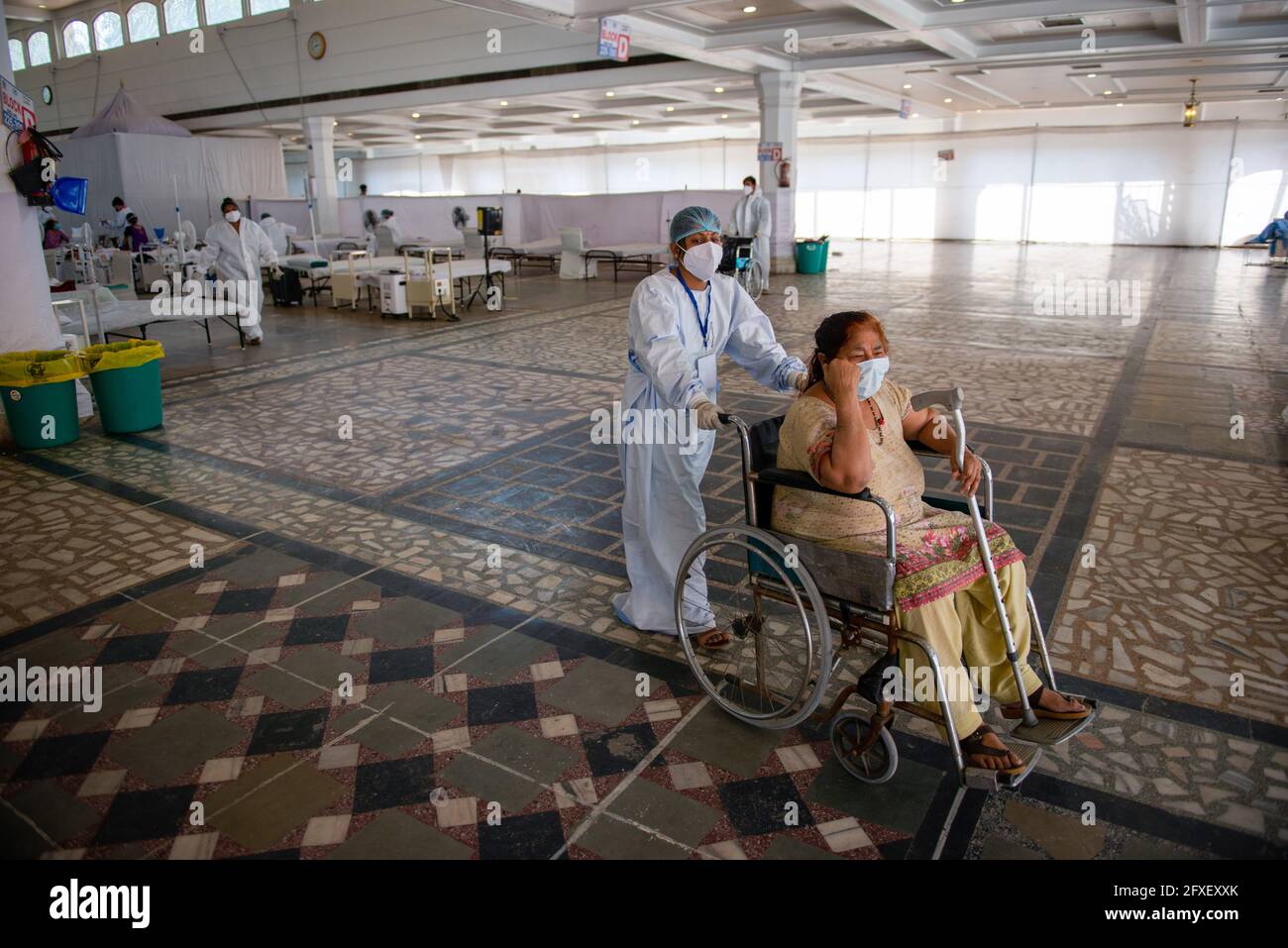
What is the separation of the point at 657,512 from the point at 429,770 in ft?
3.75

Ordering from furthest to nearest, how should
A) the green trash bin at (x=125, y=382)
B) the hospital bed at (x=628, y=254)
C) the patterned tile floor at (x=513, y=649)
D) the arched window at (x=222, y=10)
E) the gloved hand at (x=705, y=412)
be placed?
1. the arched window at (x=222, y=10)
2. the hospital bed at (x=628, y=254)
3. the green trash bin at (x=125, y=382)
4. the gloved hand at (x=705, y=412)
5. the patterned tile floor at (x=513, y=649)

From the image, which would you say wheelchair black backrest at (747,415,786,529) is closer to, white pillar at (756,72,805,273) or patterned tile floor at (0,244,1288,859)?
patterned tile floor at (0,244,1288,859)

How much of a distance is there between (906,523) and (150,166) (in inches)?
765

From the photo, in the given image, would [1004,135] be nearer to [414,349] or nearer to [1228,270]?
[1228,270]

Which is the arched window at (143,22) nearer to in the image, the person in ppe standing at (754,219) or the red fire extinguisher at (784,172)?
the red fire extinguisher at (784,172)

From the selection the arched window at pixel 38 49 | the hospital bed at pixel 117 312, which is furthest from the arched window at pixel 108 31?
the hospital bed at pixel 117 312

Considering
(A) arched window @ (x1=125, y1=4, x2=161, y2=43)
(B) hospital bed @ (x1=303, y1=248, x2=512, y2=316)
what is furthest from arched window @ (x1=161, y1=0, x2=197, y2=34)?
(B) hospital bed @ (x1=303, y1=248, x2=512, y2=316)

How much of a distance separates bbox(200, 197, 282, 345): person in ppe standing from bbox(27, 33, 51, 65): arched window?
20791 millimetres

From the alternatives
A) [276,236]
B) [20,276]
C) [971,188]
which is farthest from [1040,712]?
[971,188]

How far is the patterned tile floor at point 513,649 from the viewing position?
2.26 meters

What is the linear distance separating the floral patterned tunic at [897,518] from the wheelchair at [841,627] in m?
0.06

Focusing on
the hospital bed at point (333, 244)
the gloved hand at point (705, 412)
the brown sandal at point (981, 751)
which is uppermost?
the hospital bed at point (333, 244)

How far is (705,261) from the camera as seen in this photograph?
2.84 m
